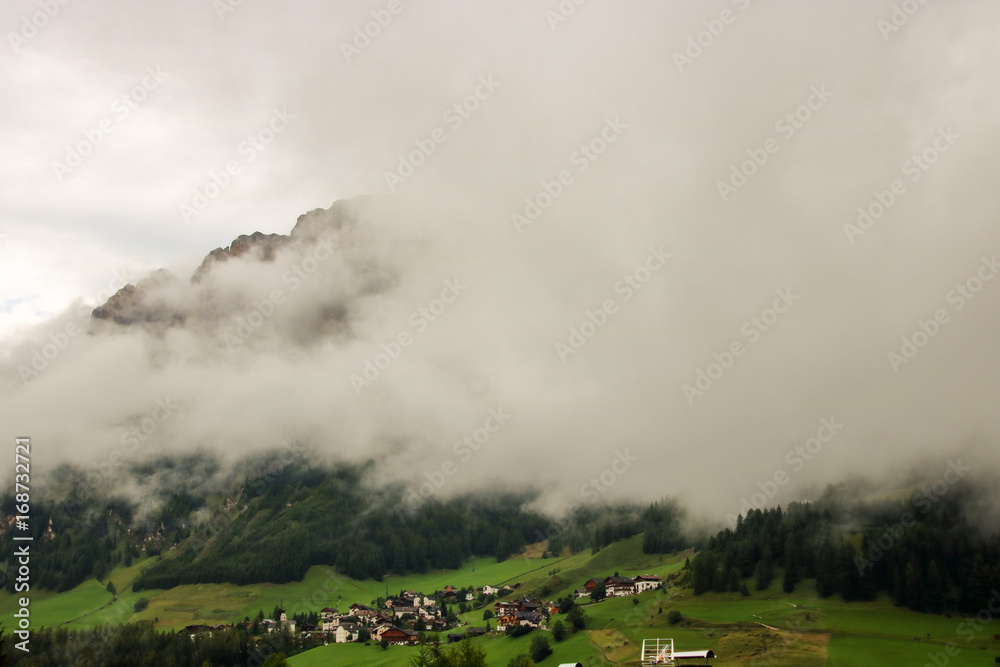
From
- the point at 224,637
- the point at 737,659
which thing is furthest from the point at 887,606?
the point at 224,637

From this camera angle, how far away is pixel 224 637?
183000 mm

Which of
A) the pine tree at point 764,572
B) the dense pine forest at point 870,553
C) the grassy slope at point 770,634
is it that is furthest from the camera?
the pine tree at point 764,572

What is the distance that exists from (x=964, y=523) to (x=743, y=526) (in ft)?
163

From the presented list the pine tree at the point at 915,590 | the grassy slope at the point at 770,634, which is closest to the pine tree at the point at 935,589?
the pine tree at the point at 915,590

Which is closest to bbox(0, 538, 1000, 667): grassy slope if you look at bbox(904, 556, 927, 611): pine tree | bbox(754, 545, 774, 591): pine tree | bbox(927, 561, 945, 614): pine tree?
bbox(904, 556, 927, 611): pine tree

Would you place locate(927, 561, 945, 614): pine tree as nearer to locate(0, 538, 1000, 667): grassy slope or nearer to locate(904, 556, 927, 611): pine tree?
locate(904, 556, 927, 611): pine tree

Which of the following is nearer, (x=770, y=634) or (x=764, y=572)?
(x=770, y=634)

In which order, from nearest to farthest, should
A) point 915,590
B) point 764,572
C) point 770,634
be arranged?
point 770,634 → point 915,590 → point 764,572

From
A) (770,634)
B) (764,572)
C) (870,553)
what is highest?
(870,553)

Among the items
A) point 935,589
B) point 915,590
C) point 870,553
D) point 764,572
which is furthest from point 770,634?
point 870,553

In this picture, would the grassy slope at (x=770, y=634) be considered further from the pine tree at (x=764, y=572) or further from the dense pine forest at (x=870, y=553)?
the dense pine forest at (x=870, y=553)

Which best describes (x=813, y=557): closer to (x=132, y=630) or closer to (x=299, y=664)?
(x=299, y=664)

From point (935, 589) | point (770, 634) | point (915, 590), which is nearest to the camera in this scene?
point (770, 634)

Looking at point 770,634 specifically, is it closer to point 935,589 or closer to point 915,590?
point 915,590
